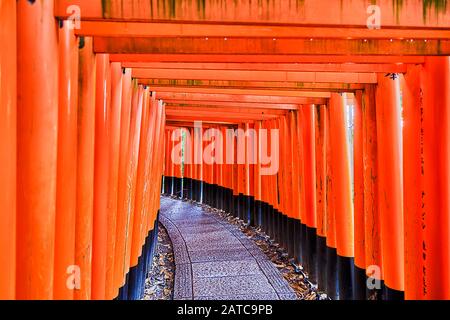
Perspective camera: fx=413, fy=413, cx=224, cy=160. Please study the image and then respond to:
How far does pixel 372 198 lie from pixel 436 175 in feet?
5.85

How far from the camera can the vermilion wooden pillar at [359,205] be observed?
602 cm

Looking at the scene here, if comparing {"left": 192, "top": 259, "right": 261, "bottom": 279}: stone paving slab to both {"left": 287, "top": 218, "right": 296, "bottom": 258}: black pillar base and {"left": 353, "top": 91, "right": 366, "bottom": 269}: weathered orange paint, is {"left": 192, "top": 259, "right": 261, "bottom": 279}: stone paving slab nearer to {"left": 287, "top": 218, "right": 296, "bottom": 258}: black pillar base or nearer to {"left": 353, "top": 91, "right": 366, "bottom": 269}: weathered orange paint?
{"left": 287, "top": 218, "right": 296, "bottom": 258}: black pillar base

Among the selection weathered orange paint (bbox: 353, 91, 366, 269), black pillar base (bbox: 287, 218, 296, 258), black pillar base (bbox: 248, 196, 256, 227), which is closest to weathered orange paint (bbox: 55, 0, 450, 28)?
weathered orange paint (bbox: 353, 91, 366, 269)

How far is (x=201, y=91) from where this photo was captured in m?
7.20

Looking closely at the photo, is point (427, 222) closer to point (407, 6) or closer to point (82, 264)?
point (407, 6)

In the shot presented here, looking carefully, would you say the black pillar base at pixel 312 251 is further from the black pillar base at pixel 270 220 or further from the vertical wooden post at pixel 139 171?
the vertical wooden post at pixel 139 171

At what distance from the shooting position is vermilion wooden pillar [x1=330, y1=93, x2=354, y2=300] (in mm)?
6785

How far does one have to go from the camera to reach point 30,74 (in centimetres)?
237

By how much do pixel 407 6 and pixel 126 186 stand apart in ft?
12.7

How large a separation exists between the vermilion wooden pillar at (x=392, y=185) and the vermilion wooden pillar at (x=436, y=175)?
3.18ft

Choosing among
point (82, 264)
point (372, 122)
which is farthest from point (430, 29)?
point (82, 264)

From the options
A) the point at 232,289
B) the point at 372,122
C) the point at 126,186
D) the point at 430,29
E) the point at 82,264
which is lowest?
the point at 232,289
